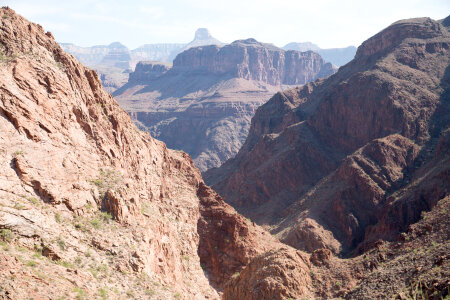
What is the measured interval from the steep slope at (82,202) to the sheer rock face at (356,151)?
31585 millimetres

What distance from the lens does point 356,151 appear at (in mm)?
89812

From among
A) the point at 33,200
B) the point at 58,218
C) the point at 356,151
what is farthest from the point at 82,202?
A: the point at 356,151

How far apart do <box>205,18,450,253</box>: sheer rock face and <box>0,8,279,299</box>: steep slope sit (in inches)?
1244

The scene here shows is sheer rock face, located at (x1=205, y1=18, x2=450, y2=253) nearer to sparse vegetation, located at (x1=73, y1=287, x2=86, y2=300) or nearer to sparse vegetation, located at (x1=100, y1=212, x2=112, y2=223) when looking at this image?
sparse vegetation, located at (x1=100, y1=212, x2=112, y2=223)

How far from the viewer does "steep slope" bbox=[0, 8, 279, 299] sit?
28.0 metres

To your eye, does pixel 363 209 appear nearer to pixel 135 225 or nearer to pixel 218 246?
pixel 218 246

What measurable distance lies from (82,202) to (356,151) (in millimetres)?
66422

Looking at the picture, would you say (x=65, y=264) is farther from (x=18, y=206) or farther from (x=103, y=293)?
(x=18, y=206)

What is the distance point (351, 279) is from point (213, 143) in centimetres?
14966

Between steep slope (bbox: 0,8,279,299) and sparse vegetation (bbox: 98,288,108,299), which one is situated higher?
steep slope (bbox: 0,8,279,299)

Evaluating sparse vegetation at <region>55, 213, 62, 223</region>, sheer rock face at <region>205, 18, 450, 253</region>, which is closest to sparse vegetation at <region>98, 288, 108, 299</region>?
sparse vegetation at <region>55, 213, 62, 223</region>

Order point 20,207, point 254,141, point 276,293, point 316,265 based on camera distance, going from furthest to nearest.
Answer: point 254,141
point 316,265
point 276,293
point 20,207

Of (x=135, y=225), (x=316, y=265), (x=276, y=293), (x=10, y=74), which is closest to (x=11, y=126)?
(x=10, y=74)

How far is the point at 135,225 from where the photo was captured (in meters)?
38.2
